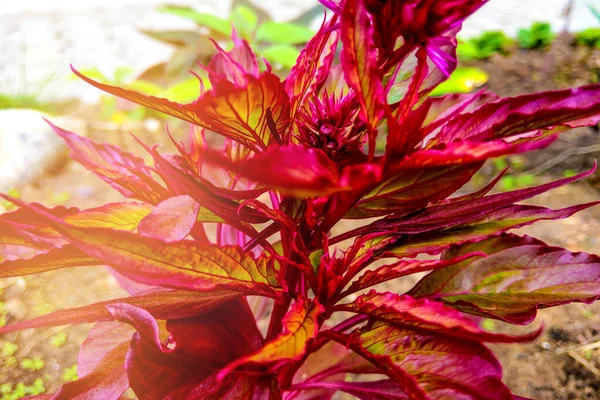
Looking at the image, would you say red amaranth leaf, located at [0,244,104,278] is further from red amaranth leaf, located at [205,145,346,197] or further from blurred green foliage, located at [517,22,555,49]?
blurred green foliage, located at [517,22,555,49]

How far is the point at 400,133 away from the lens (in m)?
0.41

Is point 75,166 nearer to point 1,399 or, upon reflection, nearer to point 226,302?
point 1,399

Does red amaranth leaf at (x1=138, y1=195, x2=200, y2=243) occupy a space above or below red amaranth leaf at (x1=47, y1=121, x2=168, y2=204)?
above

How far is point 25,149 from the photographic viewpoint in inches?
81.4

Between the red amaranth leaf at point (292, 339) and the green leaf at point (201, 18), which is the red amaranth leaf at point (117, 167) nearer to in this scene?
the red amaranth leaf at point (292, 339)

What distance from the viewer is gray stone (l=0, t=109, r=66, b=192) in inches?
79.4

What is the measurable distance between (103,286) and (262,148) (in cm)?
119

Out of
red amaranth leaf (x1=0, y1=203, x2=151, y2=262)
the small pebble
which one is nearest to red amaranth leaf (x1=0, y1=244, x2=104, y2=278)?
red amaranth leaf (x1=0, y1=203, x2=151, y2=262)

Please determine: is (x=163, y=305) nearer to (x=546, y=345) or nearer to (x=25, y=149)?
(x=546, y=345)

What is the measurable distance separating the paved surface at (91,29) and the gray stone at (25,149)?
445mm

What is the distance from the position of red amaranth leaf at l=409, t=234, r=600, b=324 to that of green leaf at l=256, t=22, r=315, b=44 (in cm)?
193

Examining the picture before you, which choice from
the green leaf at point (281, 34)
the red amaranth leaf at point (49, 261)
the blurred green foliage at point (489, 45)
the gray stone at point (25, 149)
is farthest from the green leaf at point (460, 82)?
the red amaranth leaf at point (49, 261)

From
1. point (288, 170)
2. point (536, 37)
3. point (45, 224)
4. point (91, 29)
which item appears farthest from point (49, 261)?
point (91, 29)

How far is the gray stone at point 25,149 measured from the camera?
2.02 metres
